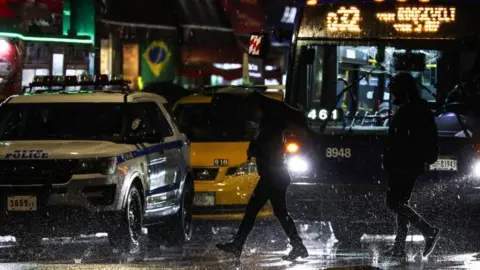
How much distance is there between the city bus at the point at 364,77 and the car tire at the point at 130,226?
227cm

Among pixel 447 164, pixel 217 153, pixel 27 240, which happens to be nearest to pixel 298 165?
pixel 217 153

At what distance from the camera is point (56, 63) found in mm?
28172

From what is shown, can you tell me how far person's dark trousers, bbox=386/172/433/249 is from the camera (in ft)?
33.7

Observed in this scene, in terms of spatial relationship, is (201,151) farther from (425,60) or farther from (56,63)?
(56,63)

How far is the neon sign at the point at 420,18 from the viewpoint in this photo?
38.9ft

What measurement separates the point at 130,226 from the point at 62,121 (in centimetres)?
157

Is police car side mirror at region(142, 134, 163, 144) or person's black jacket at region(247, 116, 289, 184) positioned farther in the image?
police car side mirror at region(142, 134, 163, 144)

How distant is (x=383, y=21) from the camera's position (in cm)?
1195

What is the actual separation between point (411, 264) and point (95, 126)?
3920mm

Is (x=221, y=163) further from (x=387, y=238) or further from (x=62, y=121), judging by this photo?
(x=62, y=121)

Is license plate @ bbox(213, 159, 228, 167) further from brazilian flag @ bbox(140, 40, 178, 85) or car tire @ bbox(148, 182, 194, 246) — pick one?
brazilian flag @ bbox(140, 40, 178, 85)

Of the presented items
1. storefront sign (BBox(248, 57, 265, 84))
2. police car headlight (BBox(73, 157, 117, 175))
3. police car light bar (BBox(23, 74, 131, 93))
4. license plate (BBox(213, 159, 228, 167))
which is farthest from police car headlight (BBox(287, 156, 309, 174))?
storefront sign (BBox(248, 57, 265, 84))

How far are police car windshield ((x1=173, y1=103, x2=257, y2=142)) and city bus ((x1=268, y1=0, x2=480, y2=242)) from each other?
70.3 inches

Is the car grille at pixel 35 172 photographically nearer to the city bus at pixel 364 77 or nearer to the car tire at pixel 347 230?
the city bus at pixel 364 77
